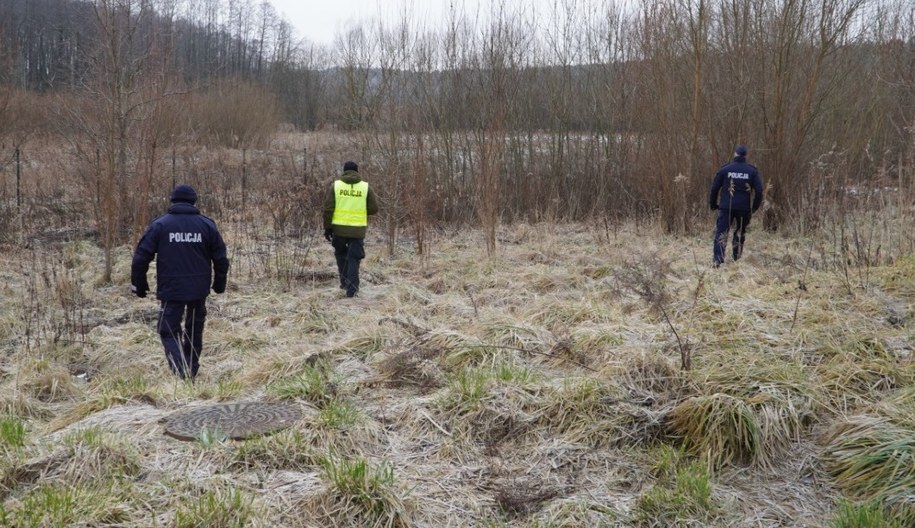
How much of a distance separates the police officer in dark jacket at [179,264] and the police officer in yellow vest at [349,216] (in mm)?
2818

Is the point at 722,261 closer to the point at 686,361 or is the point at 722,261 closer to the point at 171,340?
the point at 686,361

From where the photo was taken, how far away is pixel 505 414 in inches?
180

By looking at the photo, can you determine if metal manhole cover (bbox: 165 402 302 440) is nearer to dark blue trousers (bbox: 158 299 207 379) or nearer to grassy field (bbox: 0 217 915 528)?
grassy field (bbox: 0 217 915 528)

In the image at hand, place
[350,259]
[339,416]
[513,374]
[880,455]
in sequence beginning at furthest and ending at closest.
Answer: [350,259]
[513,374]
[339,416]
[880,455]

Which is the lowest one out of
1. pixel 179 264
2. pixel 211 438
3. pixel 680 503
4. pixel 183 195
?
pixel 680 503

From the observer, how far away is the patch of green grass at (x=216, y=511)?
10.9 ft

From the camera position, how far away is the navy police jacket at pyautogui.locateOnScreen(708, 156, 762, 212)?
32.2ft

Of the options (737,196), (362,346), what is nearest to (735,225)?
(737,196)

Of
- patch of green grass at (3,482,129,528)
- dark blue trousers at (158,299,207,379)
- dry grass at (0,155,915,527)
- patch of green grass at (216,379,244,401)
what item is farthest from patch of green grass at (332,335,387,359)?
patch of green grass at (3,482,129,528)

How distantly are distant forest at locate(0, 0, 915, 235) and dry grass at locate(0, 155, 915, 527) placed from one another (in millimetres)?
3866

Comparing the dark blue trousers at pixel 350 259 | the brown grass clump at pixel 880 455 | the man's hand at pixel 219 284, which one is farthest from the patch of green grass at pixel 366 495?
the dark blue trousers at pixel 350 259

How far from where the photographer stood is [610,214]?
15.4 metres

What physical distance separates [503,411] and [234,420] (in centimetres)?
159

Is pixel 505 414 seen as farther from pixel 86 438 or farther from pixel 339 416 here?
A: pixel 86 438
